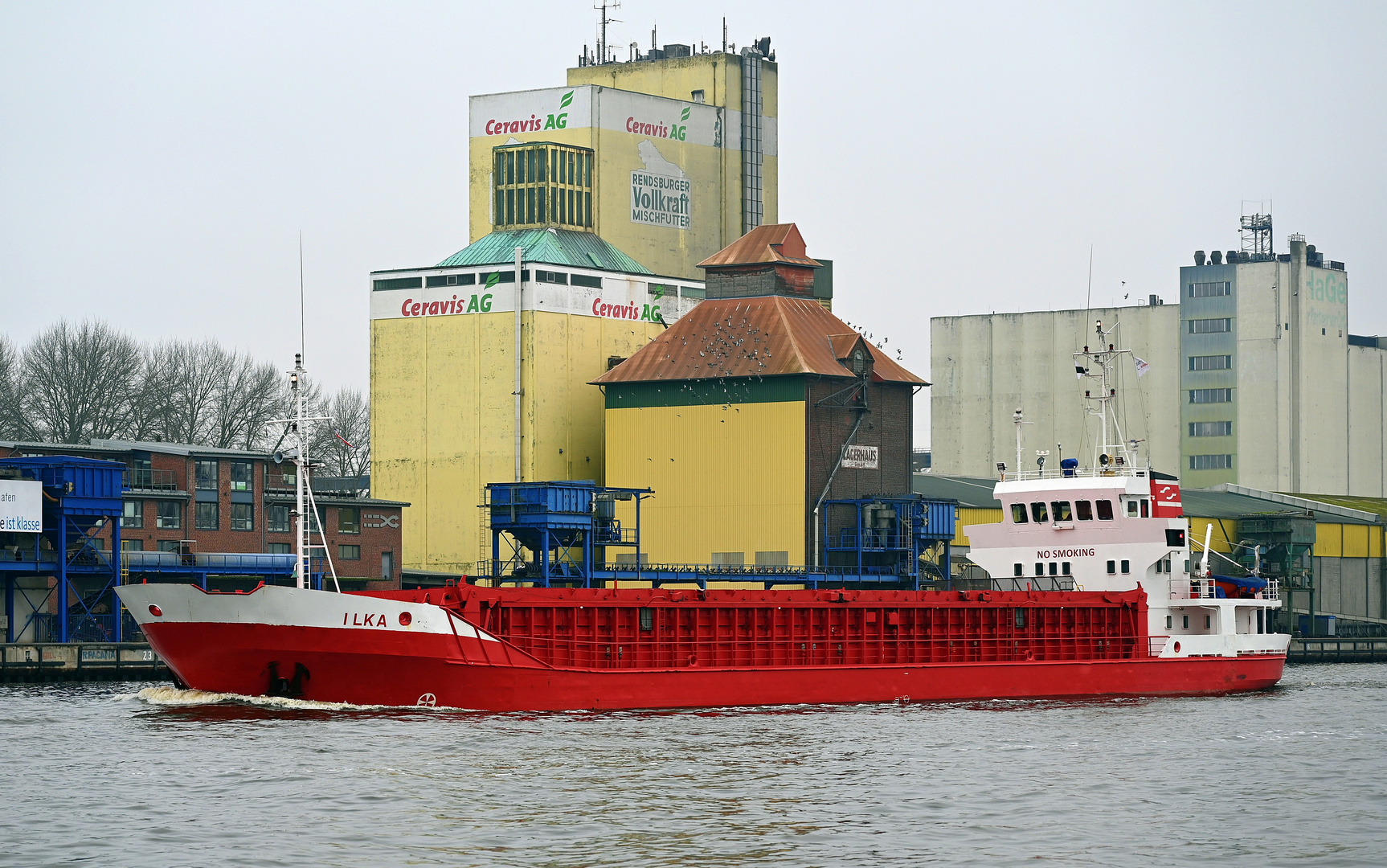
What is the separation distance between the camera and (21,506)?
69.4 metres

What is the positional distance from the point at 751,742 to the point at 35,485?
37364 mm

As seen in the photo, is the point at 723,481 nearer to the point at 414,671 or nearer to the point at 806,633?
the point at 806,633

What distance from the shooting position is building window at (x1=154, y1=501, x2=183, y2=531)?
81.9 metres

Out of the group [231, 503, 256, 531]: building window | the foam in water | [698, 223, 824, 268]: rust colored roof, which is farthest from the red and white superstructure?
[231, 503, 256, 531]: building window

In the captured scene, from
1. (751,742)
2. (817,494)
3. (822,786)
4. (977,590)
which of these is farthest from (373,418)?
(822,786)

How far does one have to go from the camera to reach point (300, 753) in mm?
39531

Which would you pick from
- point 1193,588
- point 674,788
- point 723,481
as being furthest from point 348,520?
point 674,788

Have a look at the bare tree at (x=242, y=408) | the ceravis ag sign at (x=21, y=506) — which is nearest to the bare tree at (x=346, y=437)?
the bare tree at (x=242, y=408)

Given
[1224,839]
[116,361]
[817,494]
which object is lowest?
[1224,839]

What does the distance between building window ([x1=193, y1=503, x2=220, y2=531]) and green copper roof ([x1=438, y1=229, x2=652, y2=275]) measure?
58.4ft

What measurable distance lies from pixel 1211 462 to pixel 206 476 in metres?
76.2

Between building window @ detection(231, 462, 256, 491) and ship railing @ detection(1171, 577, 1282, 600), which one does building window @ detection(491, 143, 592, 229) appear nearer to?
building window @ detection(231, 462, 256, 491)

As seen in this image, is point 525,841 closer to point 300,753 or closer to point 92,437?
point 300,753

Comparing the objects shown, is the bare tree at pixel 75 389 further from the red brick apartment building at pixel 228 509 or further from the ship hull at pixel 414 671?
the ship hull at pixel 414 671
